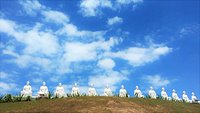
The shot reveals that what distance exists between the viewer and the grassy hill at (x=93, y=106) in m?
43.2

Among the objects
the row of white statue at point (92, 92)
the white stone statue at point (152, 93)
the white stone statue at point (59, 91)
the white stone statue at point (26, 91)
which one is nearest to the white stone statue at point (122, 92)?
the row of white statue at point (92, 92)

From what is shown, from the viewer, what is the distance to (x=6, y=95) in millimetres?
50969

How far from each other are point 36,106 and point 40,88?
28.9ft

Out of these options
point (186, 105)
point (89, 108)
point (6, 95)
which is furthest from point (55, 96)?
point (186, 105)

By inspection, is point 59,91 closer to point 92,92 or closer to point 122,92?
point 92,92

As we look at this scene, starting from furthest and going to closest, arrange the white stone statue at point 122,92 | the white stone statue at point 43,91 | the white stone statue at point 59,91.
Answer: the white stone statue at point 122,92, the white stone statue at point 59,91, the white stone statue at point 43,91

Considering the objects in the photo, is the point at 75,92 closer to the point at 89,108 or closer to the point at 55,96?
the point at 55,96

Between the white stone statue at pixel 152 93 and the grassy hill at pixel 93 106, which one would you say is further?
the white stone statue at pixel 152 93

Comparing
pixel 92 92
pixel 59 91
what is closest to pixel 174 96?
pixel 92 92

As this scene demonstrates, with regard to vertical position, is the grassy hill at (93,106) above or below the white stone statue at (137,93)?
below

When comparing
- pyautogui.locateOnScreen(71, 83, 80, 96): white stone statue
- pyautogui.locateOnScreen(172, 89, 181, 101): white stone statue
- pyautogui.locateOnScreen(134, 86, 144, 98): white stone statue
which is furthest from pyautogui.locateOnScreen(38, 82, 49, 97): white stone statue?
pyautogui.locateOnScreen(172, 89, 181, 101): white stone statue

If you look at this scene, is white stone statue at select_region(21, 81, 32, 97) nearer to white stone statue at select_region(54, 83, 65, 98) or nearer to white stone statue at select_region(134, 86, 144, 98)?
white stone statue at select_region(54, 83, 65, 98)

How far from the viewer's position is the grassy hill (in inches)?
1703

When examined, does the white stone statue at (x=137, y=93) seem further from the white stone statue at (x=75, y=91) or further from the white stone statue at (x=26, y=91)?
the white stone statue at (x=26, y=91)
